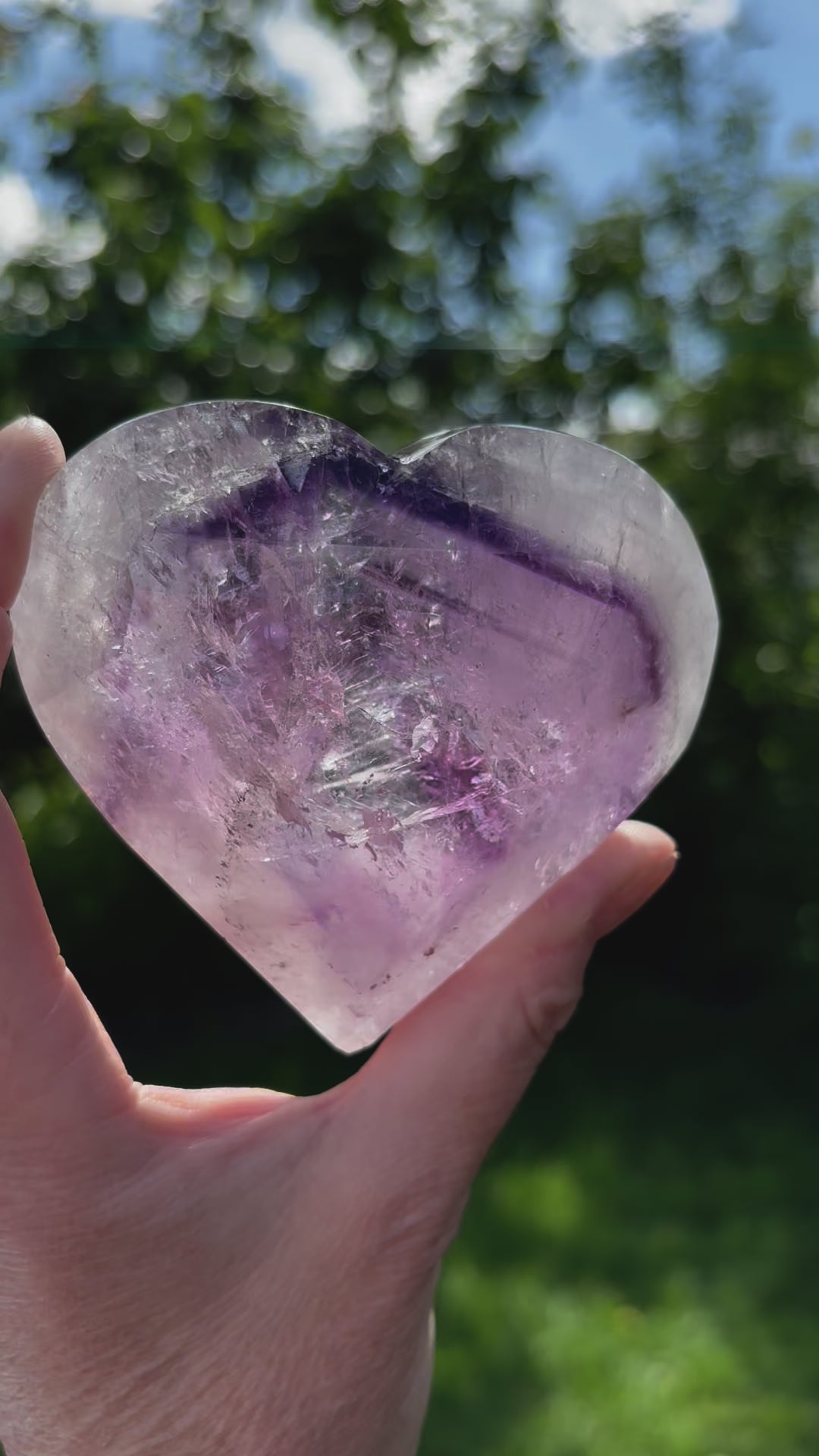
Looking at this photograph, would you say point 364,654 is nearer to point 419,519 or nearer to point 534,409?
point 419,519

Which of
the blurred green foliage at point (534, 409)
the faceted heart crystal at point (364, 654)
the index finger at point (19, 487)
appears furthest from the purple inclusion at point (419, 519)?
the blurred green foliage at point (534, 409)

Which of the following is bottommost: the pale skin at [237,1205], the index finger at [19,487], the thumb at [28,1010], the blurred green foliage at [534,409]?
the blurred green foliage at [534,409]

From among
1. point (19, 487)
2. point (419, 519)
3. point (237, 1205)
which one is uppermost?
point (19, 487)

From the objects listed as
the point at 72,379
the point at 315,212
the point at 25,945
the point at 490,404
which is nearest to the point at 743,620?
the point at 490,404

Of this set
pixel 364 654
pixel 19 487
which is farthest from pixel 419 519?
pixel 19 487

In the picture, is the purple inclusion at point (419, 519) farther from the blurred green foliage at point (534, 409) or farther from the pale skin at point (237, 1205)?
the blurred green foliage at point (534, 409)

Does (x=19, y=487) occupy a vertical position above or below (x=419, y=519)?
above
